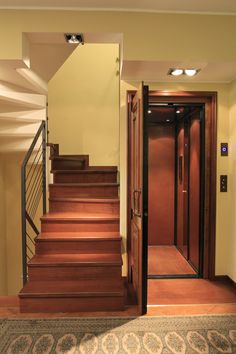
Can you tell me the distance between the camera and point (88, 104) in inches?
174

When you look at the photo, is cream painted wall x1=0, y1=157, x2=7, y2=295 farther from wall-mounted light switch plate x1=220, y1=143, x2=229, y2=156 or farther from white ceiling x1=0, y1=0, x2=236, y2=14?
wall-mounted light switch plate x1=220, y1=143, x2=229, y2=156

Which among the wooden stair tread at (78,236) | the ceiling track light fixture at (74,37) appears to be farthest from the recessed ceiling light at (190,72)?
the wooden stair tread at (78,236)

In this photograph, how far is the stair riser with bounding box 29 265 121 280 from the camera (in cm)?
257

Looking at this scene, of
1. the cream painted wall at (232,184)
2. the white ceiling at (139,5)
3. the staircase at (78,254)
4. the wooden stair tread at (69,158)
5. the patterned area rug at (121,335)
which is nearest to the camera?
the patterned area rug at (121,335)

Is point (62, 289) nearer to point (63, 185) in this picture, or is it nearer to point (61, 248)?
point (61, 248)

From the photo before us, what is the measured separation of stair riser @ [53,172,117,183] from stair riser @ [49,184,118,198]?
0.26 m

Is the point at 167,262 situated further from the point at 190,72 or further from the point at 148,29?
the point at 148,29

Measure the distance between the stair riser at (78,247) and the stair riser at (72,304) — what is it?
1.67ft

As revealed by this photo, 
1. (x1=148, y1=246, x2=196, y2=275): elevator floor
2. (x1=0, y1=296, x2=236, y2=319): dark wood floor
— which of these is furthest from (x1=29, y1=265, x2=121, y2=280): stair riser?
(x1=148, y1=246, x2=196, y2=275): elevator floor

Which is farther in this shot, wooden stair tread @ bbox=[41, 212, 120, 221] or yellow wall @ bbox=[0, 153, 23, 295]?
yellow wall @ bbox=[0, 153, 23, 295]

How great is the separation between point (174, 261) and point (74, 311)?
1863 mm

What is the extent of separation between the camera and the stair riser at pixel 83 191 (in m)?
3.52

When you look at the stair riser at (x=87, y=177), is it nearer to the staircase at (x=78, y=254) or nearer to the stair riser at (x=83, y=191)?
the staircase at (x=78, y=254)

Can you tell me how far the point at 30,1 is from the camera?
218 cm
